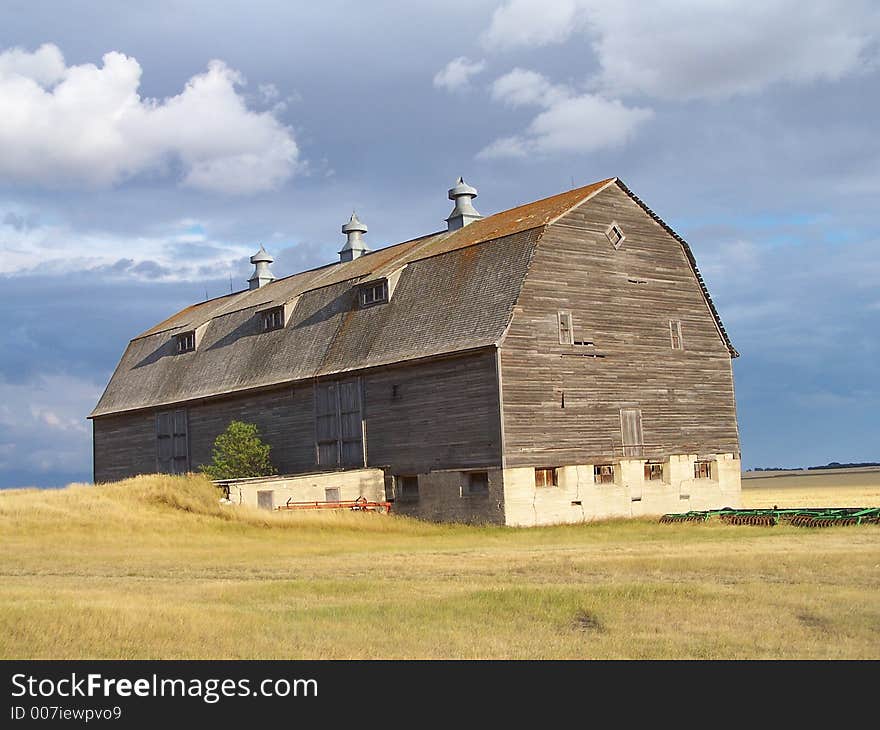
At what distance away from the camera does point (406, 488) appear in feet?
131

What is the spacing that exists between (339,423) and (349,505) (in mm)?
4343

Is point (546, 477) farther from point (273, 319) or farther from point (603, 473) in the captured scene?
point (273, 319)

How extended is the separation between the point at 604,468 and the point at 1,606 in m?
25.8

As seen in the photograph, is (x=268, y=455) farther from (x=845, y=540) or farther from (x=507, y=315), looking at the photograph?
(x=845, y=540)

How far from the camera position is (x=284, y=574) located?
23.3 m

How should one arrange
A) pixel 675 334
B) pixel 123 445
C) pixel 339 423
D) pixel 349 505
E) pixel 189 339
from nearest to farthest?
1. pixel 349 505
2. pixel 675 334
3. pixel 339 423
4. pixel 189 339
5. pixel 123 445

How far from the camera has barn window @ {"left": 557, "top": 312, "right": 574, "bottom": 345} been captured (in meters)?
38.1

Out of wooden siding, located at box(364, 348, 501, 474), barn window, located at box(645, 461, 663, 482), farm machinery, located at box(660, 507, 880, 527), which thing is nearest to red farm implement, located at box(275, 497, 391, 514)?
wooden siding, located at box(364, 348, 501, 474)

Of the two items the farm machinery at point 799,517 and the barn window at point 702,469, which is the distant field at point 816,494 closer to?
the barn window at point 702,469

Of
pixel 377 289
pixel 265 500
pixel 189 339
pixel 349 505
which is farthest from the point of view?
pixel 189 339

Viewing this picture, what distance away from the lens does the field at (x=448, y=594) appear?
44.8 feet

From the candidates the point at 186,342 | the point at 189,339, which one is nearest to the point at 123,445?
the point at 186,342

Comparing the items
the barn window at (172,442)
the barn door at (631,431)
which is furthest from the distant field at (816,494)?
the barn window at (172,442)
